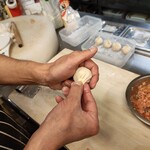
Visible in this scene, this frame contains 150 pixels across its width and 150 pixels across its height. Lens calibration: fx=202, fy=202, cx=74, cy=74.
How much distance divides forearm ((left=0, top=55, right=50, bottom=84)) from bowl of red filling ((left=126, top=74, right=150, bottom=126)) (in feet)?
1.12

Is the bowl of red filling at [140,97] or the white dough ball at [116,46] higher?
the white dough ball at [116,46]

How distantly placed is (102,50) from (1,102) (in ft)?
1.76

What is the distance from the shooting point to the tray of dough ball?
0.92 meters

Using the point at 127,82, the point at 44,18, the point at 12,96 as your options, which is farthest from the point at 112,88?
the point at 44,18

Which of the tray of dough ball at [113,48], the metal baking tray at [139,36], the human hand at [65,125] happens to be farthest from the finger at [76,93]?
the metal baking tray at [139,36]

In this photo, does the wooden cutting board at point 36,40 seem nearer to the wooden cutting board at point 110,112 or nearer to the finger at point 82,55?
the wooden cutting board at point 110,112

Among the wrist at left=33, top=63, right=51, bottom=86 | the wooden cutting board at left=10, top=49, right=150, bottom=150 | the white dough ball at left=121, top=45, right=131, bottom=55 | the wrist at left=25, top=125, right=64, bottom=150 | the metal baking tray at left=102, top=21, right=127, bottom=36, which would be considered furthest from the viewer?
the metal baking tray at left=102, top=21, right=127, bottom=36

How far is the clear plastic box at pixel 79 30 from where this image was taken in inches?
43.0

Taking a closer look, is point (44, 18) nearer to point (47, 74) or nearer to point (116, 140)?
point (47, 74)

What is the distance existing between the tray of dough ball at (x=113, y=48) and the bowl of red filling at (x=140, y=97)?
0.52 ft

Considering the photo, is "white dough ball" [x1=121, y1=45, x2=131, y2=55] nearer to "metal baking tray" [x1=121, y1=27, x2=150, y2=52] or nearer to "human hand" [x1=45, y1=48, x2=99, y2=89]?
"metal baking tray" [x1=121, y1=27, x2=150, y2=52]

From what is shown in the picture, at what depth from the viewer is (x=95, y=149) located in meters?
0.64

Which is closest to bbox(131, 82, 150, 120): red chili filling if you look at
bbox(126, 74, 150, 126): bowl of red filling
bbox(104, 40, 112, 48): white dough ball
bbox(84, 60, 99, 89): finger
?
bbox(126, 74, 150, 126): bowl of red filling

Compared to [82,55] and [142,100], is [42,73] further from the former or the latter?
[142,100]
